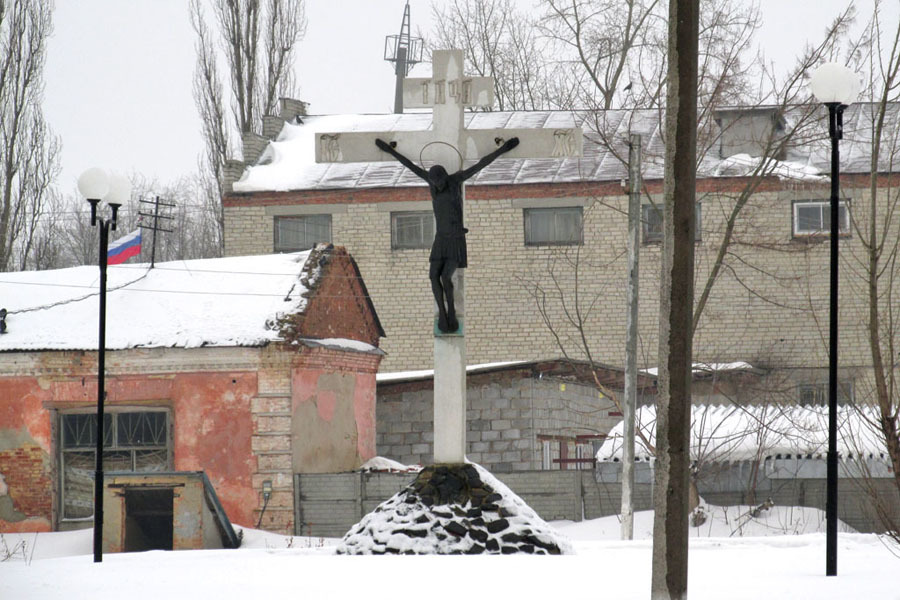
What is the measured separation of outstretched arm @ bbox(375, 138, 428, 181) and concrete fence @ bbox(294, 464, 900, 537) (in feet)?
A: 33.3

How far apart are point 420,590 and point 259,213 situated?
2380 centimetres

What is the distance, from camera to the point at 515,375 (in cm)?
2530

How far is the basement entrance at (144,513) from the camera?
721 inches

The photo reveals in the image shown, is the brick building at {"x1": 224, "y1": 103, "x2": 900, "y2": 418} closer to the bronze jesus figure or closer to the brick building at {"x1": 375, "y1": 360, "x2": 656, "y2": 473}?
the brick building at {"x1": 375, "y1": 360, "x2": 656, "y2": 473}

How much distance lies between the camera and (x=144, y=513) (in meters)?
18.5

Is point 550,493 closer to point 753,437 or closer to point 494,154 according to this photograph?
point 753,437

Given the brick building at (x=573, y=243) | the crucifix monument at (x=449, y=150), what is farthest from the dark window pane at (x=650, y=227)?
the crucifix monument at (x=449, y=150)

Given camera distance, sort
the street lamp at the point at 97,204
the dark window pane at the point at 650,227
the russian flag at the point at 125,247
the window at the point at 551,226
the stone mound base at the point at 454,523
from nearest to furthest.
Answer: the stone mound base at the point at 454,523 → the street lamp at the point at 97,204 → the russian flag at the point at 125,247 → the dark window pane at the point at 650,227 → the window at the point at 551,226

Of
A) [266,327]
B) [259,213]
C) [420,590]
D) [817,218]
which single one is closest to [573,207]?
[817,218]

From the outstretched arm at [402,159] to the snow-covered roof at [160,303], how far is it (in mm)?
9574

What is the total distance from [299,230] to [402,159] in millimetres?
19791

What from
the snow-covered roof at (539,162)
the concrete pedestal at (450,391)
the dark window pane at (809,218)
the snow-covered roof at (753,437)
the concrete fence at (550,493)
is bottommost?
the concrete fence at (550,493)

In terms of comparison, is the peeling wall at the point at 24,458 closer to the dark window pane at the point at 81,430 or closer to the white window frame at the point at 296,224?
the dark window pane at the point at 81,430

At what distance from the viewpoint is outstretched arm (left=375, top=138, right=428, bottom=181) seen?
11461mm
